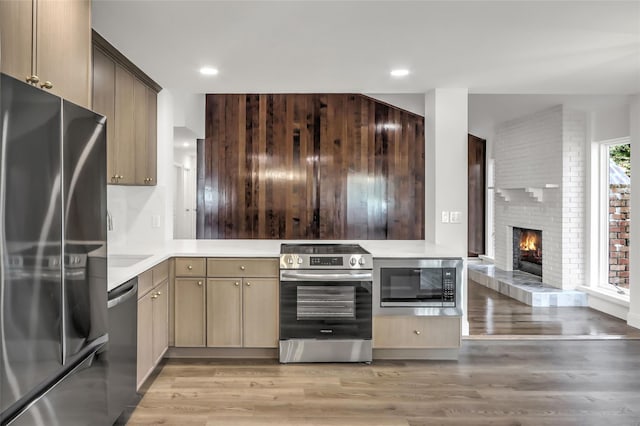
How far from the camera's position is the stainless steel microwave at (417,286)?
348 centimetres

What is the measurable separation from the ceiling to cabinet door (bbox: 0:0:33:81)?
0.76 metres

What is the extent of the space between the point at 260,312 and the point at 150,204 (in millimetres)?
1409

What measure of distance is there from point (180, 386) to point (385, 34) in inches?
106

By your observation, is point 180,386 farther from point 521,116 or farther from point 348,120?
point 521,116

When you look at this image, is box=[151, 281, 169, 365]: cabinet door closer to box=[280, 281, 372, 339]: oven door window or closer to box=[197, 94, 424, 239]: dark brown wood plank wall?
box=[280, 281, 372, 339]: oven door window

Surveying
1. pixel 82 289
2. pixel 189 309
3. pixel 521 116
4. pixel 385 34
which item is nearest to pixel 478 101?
pixel 521 116

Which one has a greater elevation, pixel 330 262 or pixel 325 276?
pixel 330 262

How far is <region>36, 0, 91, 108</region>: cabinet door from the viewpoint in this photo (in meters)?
1.75

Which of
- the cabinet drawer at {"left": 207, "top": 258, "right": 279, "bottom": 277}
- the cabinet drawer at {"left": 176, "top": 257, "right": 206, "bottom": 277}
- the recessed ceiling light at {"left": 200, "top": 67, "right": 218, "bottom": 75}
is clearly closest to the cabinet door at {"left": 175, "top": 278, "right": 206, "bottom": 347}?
the cabinet drawer at {"left": 176, "top": 257, "right": 206, "bottom": 277}

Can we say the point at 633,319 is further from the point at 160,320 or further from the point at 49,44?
the point at 49,44

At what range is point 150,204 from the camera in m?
3.92

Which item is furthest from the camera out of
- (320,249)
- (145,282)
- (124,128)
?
(320,249)

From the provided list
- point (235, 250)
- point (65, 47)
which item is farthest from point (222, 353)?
point (65, 47)

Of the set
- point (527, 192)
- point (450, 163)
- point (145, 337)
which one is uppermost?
point (450, 163)
